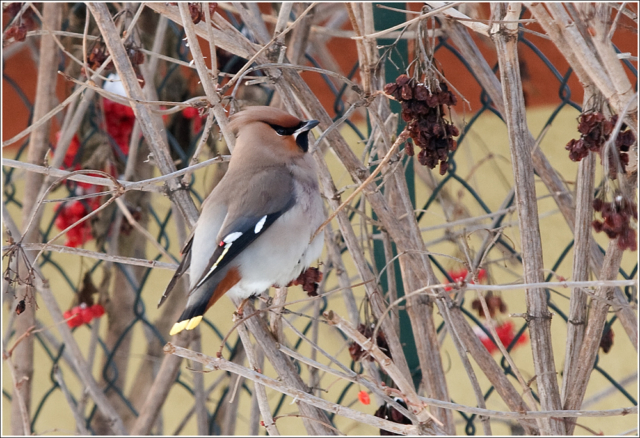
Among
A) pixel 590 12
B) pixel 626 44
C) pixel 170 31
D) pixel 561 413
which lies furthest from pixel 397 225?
pixel 626 44

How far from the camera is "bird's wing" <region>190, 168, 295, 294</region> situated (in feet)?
4.75

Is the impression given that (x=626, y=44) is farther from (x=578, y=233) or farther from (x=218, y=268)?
(x=218, y=268)

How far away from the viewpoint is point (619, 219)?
41.8 inches

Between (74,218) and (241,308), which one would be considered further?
(74,218)

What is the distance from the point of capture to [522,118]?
1.31 m

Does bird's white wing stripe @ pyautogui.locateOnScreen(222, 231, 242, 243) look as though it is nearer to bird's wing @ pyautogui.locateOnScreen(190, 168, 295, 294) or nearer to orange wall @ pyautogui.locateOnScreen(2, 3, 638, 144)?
bird's wing @ pyautogui.locateOnScreen(190, 168, 295, 294)

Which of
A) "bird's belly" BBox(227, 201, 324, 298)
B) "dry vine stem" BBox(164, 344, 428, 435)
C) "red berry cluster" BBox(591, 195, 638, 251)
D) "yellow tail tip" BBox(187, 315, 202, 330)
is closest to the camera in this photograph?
"red berry cluster" BBox(591, 195, 638, 251)

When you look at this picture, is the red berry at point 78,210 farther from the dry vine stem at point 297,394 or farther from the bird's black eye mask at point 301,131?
the dry vine stem at point 297,394

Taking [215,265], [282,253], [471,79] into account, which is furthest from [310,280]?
[471,79]

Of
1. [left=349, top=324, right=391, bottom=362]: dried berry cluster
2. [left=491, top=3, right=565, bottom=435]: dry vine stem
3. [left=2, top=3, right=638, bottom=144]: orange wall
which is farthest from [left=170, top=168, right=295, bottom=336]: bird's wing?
[left=2, top=3, right=638, bottom=144]: orange wall

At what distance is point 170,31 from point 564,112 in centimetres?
175

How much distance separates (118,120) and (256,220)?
118 cm

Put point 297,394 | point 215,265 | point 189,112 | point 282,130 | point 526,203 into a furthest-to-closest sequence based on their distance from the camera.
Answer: point 189,112 → point 282,130 → point 215,265 → point 526,203 → point 297,394

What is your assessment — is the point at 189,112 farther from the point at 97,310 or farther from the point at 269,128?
the point at 269,128
